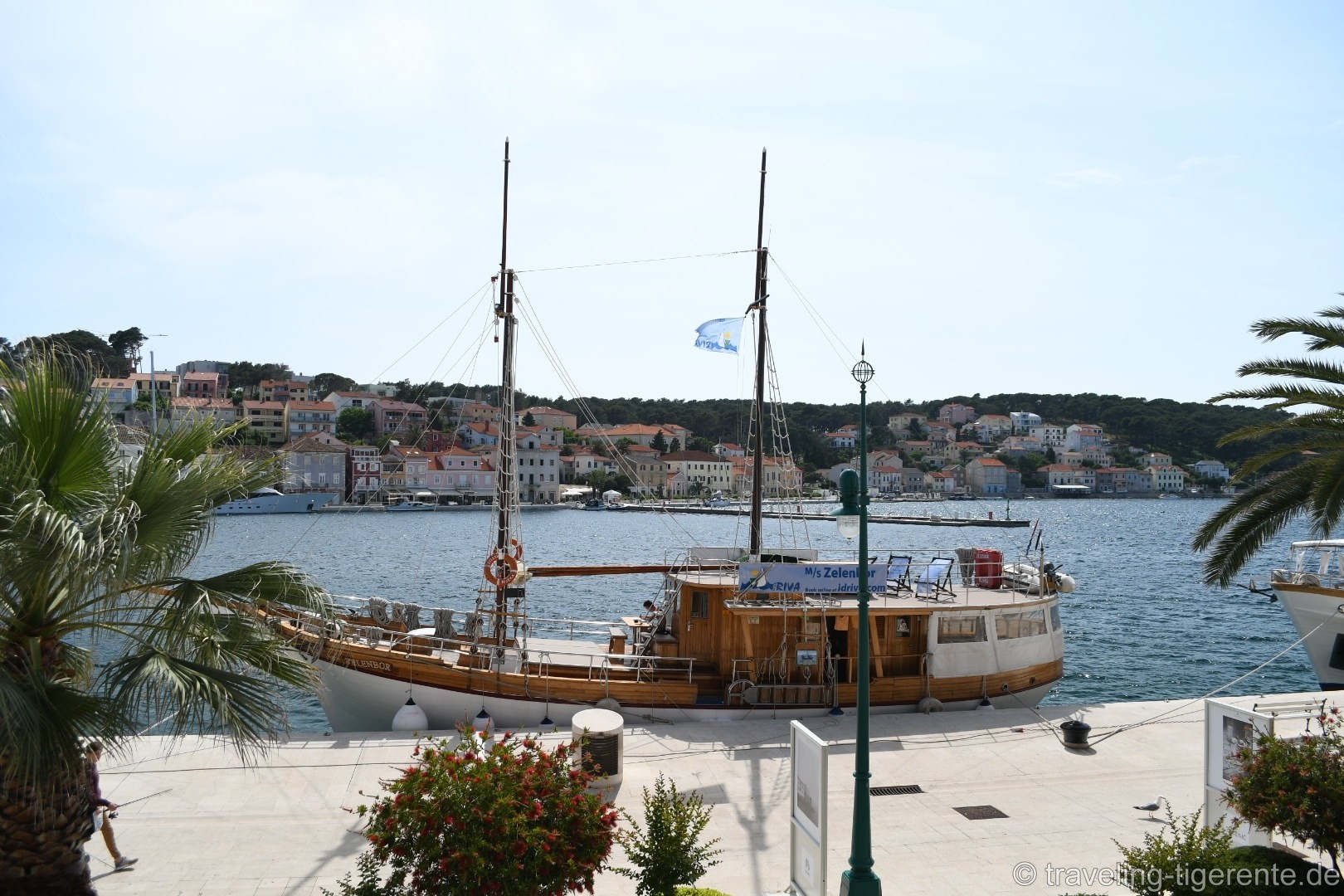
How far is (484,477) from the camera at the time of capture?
134 m

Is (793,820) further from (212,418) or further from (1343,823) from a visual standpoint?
(212,418)

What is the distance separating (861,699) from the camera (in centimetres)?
791

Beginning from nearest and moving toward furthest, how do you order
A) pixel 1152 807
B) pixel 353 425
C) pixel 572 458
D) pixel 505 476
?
1. pixel 1152 807
2. pixel 505 476
3. pixel 353 425
4. pixel 572 458

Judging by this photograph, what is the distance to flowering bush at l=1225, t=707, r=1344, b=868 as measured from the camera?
7.40 m

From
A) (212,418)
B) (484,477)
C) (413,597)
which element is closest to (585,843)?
(212,418)

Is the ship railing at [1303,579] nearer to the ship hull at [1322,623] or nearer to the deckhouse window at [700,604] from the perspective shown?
the ship hull at [1322,623]

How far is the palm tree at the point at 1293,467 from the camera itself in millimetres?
12242

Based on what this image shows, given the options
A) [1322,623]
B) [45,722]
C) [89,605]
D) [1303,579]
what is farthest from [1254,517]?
[45,722]

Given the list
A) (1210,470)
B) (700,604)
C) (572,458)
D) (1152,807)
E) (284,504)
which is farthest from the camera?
(1210,470)

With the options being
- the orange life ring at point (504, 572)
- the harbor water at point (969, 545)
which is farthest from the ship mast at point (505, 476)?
the harbor water at point (969, 545)

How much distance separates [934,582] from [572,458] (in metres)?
140

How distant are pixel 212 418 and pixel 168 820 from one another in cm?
601

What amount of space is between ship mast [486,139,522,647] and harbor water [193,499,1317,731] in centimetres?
337

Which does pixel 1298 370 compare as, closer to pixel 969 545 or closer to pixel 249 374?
pixel 969 545
